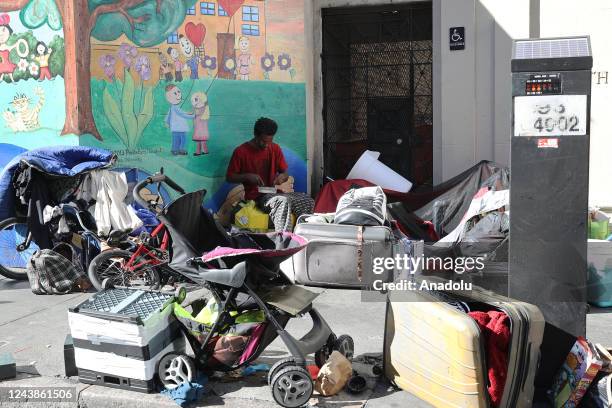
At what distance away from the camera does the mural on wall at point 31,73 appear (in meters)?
7.92

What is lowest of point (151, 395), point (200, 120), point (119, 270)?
point (151, 395)

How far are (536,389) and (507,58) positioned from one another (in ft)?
17.5

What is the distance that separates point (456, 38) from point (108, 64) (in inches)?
166

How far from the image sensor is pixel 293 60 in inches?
368

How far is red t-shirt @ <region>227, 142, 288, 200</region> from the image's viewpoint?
8781 millimetres

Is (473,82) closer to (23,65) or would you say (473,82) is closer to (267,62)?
(267,62)

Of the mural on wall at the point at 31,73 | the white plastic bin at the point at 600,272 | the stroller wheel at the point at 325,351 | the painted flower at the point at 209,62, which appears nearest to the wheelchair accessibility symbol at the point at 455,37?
the painted flower at the point at 209,62

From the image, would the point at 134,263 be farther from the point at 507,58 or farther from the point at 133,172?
the point at 507,58

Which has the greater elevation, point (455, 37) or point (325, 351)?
point (455, 37)

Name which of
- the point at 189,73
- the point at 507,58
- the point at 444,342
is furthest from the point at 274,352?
the point at 507,58

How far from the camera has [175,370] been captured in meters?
4.55

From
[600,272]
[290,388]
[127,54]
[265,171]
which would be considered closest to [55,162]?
[127,54]

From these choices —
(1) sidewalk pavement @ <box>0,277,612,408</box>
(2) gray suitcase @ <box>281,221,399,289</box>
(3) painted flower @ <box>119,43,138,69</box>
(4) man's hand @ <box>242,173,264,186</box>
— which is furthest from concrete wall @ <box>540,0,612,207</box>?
(3) painted flower @ <box>119,43,138,69</box>

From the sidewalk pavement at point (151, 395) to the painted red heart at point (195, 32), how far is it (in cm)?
343
